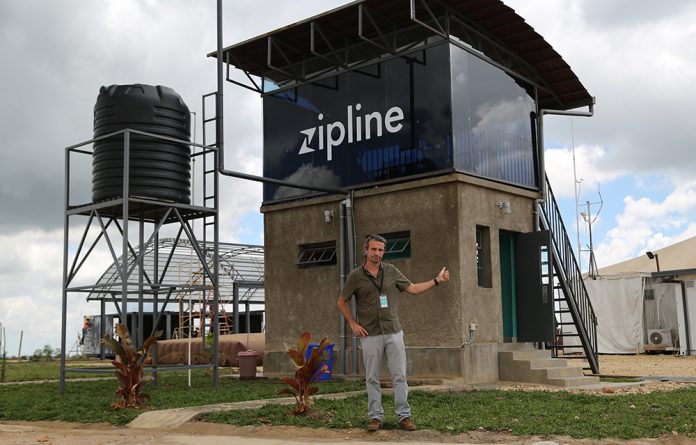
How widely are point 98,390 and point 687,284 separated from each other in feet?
77.9

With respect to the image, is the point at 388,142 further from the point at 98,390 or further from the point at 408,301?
the point at 98,390

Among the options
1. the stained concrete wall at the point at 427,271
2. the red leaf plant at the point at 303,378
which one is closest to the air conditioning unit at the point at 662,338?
the stained concrete wall at the point at 427,271

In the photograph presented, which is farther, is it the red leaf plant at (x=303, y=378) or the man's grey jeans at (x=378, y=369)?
the red leaf plant at (x=303, y=378)

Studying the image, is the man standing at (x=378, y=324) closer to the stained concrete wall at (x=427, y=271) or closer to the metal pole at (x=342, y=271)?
the stained concrete wall at (x=427, y=271)

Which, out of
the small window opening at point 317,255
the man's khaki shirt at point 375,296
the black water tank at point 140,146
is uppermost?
the black water tank at point 140,146

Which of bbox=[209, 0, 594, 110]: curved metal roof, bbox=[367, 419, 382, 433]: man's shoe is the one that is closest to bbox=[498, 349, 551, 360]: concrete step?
bbox=[209, 0, 594, 110]: curved metal roof

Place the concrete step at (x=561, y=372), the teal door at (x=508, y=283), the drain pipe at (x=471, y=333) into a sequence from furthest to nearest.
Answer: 1. the teal door at (x=508, y=283)
2. the concrete step at (x=561, y=372)
3. the drain pipe at (x=471, y=333)

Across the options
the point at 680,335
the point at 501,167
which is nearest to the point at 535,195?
the point at 501,167

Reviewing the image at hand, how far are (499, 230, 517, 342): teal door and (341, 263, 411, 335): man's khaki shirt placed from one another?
8.27 metres

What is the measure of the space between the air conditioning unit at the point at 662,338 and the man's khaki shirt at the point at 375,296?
24.7 m

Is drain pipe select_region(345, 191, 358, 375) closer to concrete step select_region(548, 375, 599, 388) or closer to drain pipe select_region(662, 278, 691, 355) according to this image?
concrete step select_region(548, 375, 599, 388)

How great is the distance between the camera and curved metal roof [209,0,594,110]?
53.1 feet

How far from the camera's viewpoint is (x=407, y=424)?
28.6ft

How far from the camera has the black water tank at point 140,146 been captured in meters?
15.4
